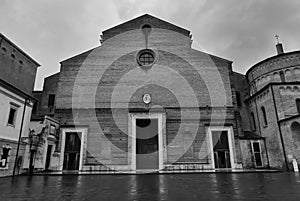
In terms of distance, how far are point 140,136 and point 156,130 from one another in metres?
1.44

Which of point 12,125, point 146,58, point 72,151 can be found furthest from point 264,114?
point 12,125

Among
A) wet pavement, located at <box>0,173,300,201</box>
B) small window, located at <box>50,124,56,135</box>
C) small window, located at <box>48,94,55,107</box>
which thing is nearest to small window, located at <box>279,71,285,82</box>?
wet pavement, located at <box>0,173,300,201</box>

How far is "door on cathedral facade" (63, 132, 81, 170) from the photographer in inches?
642

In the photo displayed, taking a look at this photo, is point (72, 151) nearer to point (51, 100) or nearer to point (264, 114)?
point (51, 100)

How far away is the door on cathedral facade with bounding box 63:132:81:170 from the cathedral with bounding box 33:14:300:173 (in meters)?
0.08

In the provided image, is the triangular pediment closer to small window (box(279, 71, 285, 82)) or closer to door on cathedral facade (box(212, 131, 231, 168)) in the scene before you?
door on cathedral facade (box(212, 131, 231, 168))

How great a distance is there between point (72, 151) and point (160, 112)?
25.4 feet

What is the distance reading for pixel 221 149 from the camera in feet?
55.8

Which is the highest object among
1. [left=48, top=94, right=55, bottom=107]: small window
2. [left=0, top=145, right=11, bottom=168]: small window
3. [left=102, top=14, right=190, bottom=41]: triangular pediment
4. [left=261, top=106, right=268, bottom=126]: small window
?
[left=102, top=14, right=190, bottom=41]: triangular pediment

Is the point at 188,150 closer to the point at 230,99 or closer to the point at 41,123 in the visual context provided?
the point at 230,99

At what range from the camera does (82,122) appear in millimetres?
17438

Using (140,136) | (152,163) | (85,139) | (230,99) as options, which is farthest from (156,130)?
(230,99)

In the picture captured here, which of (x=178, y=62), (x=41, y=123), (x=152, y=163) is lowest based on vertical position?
(x=152, y=163)

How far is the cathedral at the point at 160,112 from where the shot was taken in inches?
647
